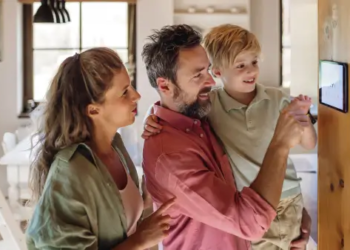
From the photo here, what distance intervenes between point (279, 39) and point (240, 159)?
3.47m

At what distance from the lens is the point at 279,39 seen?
4.73 metres

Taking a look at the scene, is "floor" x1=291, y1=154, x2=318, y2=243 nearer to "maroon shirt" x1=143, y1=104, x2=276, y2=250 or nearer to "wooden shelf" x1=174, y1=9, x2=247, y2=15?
"maroon shirt" x1=143, y1=104, x2=276, y2=250

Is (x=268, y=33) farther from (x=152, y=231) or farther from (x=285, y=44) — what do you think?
(x=152, y=231)

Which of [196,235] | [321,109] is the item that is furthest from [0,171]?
[321,109]

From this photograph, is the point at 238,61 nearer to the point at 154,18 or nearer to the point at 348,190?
the point at 348,190

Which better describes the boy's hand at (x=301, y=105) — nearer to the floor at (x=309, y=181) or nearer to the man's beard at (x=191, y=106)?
the man's beard at (x=191, y=106)

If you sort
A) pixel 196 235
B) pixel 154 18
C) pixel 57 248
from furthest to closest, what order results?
1. pixel 154 18
2. pixel 196 235
3. pixel 57 248

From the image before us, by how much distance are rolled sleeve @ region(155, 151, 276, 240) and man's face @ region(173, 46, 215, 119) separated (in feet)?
0.44

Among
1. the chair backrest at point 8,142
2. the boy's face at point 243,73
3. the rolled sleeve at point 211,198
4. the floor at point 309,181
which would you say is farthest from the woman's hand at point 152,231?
the chair backrest at point 8,142

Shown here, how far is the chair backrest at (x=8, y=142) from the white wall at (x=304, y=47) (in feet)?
8.18

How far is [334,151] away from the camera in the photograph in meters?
1.15

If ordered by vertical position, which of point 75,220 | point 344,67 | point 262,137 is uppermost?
point 344,67

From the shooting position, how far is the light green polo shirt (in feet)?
4.80

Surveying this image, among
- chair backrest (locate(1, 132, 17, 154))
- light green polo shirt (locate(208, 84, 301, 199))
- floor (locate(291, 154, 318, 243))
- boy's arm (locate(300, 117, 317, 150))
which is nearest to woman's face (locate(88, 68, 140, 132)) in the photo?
light green polo shirt (locate(208, 84, 301, 199))
